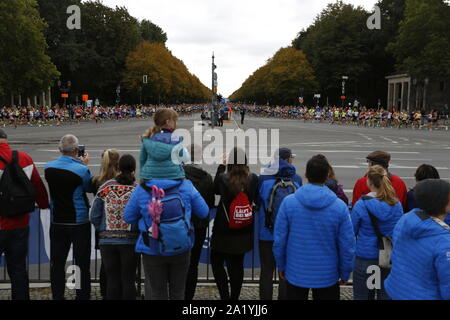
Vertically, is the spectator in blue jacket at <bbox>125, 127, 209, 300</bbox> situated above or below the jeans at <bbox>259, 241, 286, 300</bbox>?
above

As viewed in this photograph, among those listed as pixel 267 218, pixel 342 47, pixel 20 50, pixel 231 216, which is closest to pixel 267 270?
pixel 267 218

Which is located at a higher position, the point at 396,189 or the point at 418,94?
the point at 418,94

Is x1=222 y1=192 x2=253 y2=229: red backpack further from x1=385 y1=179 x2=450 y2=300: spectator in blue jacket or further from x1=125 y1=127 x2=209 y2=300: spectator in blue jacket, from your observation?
x1=385 y1=179 x2=450 y2=300: spectator in blue jacket

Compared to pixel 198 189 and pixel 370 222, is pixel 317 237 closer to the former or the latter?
pixel 370 222

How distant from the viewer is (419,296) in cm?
308

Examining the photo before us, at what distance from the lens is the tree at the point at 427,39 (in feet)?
188

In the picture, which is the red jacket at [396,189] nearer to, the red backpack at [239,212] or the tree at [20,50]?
the red backpack at [239,212]

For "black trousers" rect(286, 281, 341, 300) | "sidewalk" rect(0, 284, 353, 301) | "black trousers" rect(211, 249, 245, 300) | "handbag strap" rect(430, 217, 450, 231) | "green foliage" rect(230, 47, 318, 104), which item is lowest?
"sidewalk" rect(0, 284, 353, 301)

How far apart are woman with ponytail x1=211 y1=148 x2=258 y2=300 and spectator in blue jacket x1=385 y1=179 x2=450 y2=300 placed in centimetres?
178

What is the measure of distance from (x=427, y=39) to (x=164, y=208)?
6392 cm

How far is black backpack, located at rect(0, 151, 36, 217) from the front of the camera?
14.5ft

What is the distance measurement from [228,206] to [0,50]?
52.3 metres

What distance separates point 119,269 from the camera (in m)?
4.50

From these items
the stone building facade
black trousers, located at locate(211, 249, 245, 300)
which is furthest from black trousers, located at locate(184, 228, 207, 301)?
the stone building facade
